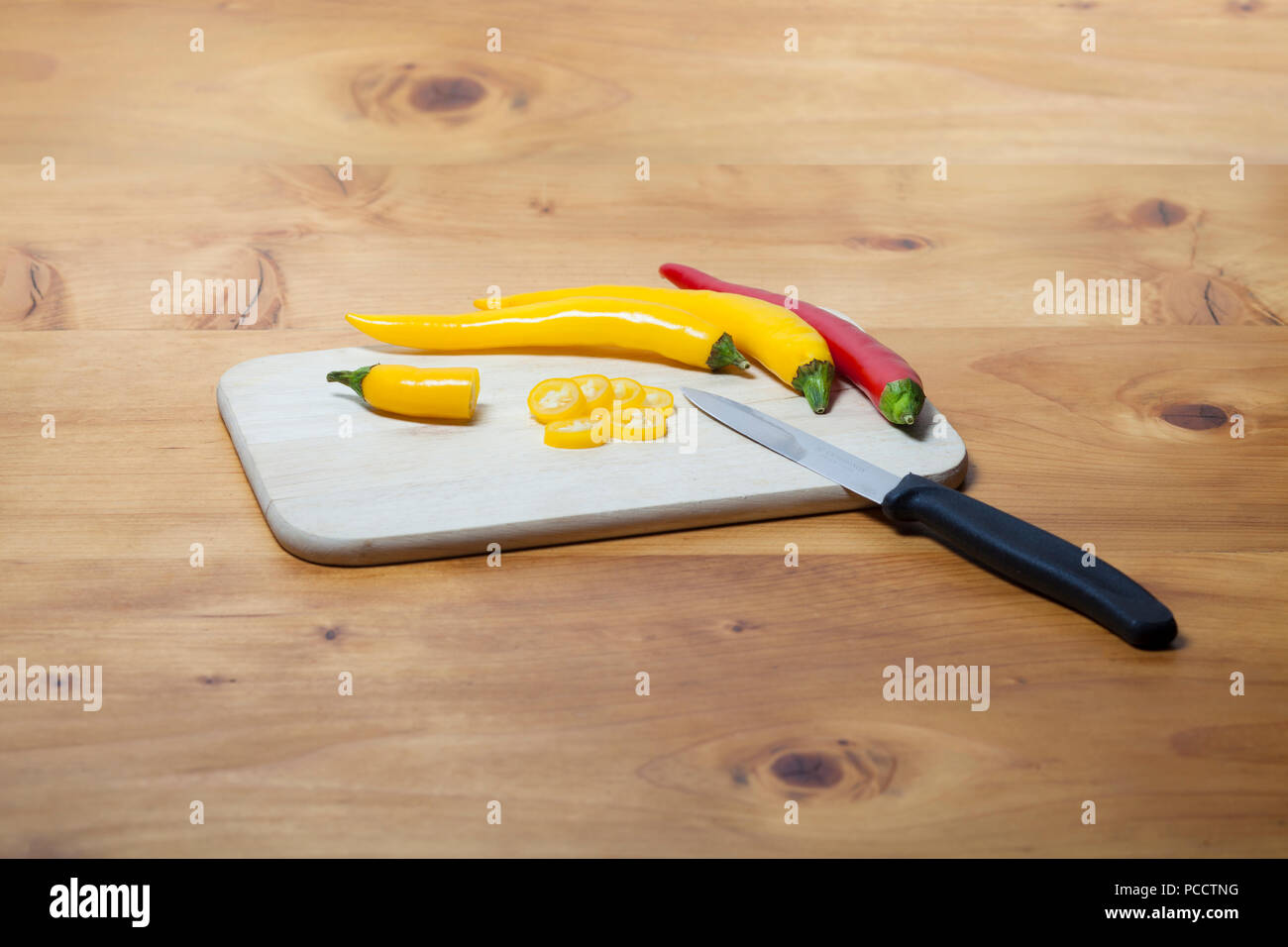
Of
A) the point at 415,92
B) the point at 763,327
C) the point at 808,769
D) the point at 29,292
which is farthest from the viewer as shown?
the point at 415,92

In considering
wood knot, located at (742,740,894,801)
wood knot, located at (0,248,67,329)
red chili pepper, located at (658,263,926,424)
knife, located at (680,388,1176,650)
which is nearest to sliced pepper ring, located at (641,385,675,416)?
knife, located at (680,388,1176,650)

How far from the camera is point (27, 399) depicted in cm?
155

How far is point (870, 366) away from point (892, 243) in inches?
26.3

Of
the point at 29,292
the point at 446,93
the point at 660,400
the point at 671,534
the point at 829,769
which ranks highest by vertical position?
the point at 446,93

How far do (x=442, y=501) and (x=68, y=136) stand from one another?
5.00 feet

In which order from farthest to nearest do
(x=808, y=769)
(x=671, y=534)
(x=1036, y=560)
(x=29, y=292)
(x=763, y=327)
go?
(x=29, y=292) < (x=763, y=327) < (x=671, y=534) < (x=1036, y=560) < (x=808, y=769)

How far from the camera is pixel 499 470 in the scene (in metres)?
1.32

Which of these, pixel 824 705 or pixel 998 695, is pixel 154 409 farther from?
pixel 998 695

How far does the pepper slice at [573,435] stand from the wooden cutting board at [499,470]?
1 centimetres

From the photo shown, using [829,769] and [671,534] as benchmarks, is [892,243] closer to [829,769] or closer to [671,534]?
[671,534]

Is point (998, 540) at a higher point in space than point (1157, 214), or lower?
lower

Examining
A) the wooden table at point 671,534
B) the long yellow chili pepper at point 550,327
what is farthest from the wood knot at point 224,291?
the long yellow chili pepper at point 550,327

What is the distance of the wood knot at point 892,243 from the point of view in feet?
6.68

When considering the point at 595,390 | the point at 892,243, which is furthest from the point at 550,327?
the point at 892,243
